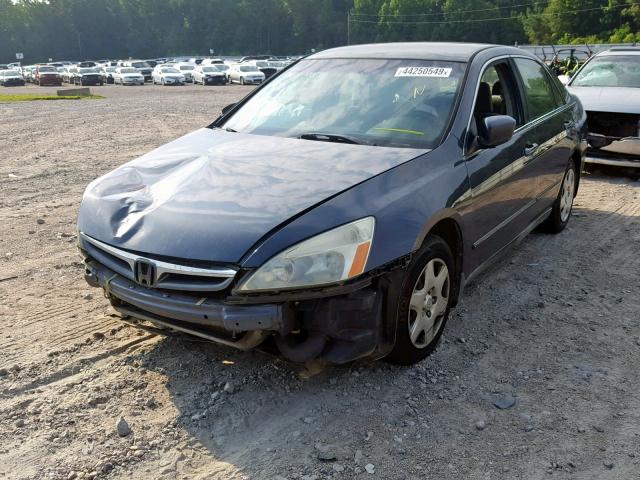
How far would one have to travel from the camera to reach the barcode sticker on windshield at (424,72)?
14.3ft

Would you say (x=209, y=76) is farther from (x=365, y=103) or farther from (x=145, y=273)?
(x=145, y=273)

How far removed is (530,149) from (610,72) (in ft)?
19.0

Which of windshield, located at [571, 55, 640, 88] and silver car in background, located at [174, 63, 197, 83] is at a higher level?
windshield, located at [571, 55, 640, 88]

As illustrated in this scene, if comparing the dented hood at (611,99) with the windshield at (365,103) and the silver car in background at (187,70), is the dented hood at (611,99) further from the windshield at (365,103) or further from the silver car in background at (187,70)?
the silver car in background at (187,70)

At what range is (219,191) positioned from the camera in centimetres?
345

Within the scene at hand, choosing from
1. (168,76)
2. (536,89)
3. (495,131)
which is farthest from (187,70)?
(495,131)

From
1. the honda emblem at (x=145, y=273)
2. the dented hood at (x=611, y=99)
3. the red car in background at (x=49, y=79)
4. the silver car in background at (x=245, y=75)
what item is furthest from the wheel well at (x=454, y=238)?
the red car in background at (x=49, y=79)

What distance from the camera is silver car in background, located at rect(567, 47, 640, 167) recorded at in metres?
8.37

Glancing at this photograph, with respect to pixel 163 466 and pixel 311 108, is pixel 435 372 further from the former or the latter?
pixel 311 108

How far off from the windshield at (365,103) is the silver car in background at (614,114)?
4989 mm

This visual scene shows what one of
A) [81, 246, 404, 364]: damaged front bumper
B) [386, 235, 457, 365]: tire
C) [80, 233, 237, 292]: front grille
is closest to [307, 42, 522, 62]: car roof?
[386, 235, 457, 365]: tire

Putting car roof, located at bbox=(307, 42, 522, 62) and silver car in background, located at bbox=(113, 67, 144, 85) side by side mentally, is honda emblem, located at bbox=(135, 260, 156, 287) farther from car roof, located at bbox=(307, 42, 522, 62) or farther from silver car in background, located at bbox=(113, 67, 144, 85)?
silver car in background, located at bbox=(113, 67, 144, 85)

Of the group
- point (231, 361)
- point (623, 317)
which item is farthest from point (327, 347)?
point (623, 317)

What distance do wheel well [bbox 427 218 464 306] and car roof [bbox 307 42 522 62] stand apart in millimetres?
1309
